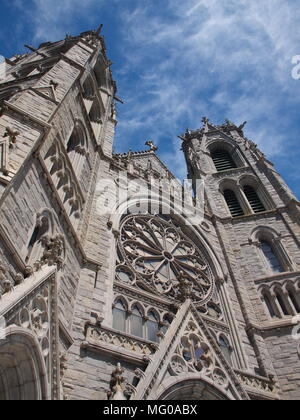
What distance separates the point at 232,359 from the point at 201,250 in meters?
4.31

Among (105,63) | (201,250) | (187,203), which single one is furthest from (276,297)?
(105,63)

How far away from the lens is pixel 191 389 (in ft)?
23.6

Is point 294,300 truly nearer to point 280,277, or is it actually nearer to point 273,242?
point 280,277

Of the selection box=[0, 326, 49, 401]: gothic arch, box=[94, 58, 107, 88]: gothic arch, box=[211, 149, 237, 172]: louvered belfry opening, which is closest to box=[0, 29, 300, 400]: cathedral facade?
box=[0, 326, 49, 401]: gothic arch

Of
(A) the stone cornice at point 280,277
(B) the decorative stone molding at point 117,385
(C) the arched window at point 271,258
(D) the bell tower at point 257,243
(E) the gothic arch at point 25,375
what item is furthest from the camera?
(C) the arched window at point 271,258

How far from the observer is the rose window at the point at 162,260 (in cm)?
1033

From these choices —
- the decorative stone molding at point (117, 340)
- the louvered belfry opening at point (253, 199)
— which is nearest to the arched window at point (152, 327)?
the decorative stone molding at point (117, 340)

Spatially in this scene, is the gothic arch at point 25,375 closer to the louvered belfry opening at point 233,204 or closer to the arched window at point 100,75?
the louvered belfry opening at point 233,204

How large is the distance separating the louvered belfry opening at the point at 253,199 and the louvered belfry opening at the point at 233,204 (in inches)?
21.1

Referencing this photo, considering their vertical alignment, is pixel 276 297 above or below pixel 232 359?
above

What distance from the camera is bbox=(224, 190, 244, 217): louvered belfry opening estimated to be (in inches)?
668

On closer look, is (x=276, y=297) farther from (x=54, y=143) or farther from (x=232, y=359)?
(x=54, y=143)

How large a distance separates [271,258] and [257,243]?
2.51 feet

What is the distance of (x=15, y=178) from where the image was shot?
6113 millimetres
